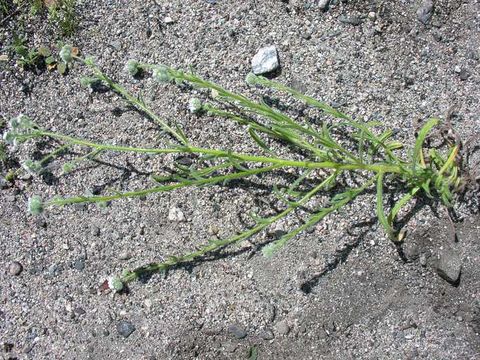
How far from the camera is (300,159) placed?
2.47 m

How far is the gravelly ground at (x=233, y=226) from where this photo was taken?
2.36 metres

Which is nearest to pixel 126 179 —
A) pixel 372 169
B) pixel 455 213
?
pixel 372 169

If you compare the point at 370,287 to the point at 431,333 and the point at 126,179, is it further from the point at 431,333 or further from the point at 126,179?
the point at 126,179

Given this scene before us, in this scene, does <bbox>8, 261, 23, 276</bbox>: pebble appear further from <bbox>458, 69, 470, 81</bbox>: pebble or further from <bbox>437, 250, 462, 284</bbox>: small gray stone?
<bbox>458, 69, 470, 81</bbox>: pebble

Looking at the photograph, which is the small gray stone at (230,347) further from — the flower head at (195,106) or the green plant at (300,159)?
the flower head at (195,106)

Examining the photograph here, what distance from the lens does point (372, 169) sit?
222 cm

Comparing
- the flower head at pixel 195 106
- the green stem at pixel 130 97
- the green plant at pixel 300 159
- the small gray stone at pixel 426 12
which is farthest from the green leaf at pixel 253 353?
the small gray stone at pixel 426 12

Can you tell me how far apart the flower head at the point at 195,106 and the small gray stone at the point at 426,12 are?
944 mm

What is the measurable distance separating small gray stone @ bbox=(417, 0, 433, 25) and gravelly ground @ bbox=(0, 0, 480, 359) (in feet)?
0.07

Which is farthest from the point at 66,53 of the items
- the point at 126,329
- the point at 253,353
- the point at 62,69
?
the point at 253,353

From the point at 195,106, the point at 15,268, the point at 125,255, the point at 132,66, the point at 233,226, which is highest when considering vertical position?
the point at 132,66

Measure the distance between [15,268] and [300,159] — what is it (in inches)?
50.7

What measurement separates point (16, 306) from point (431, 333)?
1690 millimetres

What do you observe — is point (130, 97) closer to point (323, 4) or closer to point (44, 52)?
point (44, 52)
